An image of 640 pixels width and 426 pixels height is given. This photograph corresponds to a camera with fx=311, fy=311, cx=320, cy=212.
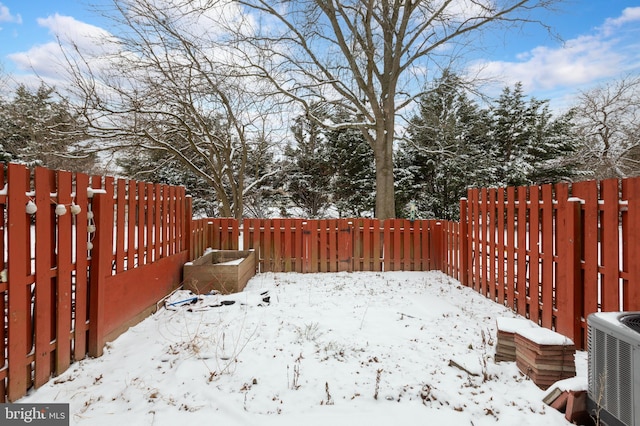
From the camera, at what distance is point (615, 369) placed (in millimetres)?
1909

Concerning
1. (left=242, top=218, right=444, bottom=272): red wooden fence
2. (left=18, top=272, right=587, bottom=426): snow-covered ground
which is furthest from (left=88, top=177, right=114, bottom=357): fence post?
(left=242, top=218, right=444, bottom=272): red wooden fence

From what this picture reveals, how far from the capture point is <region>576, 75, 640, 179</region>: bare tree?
605 inches

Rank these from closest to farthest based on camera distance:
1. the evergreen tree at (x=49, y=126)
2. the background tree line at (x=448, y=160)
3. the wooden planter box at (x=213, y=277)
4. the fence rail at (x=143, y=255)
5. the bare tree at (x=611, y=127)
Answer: the fence rail at (x=143, y=255)
the wooden planter box at (x=213, y=277)
the evergreen tree at (x=49, y=126)
the bare tree at (x=611, y=127)
the background tree line at (x=448, y=160)

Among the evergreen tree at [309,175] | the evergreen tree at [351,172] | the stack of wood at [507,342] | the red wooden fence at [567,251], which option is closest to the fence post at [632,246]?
the red wooden fence at [567,251]

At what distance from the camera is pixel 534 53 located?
31.3ft

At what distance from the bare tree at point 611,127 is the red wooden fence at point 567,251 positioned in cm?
1475

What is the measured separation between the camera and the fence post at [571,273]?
11.0 feet

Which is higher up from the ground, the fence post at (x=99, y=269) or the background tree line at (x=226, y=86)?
the background tree line at (x=226, y=86)

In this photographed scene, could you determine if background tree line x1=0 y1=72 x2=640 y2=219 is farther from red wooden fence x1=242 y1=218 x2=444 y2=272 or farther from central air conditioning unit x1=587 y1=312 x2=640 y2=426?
central air conditioning unit x1=587 y1=312 x2=640 y2=426

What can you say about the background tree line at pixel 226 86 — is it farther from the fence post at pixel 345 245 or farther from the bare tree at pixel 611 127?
the fence post at pixel 345 245

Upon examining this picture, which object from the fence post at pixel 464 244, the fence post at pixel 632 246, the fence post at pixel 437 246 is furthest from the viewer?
the fence post at pixel 437 246

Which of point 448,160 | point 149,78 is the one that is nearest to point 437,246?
point 149,78

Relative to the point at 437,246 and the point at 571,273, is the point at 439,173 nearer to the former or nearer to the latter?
the point at 437,246

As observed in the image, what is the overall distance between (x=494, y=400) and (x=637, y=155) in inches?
827
